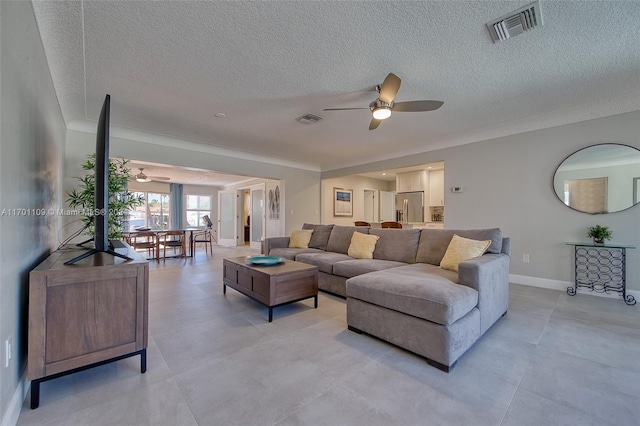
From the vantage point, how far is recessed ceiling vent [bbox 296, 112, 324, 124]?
378 centimetres

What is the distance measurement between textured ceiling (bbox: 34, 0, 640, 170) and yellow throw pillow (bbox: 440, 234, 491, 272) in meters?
1.72

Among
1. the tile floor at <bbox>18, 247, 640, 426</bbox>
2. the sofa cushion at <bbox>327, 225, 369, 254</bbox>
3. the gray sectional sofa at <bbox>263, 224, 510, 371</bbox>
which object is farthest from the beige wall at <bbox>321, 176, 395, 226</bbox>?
the tile floor at <bbox>18, 247, 640, 426</bbox>

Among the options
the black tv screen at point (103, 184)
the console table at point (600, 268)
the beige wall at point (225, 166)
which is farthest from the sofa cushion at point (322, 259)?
the console table at point (600, 268)

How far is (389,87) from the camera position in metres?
2.43

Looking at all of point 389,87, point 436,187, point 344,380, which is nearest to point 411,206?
point 436,187

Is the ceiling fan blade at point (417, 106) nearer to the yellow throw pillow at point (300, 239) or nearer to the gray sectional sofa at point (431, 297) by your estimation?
the gray sectional sofa at point (431, 297)

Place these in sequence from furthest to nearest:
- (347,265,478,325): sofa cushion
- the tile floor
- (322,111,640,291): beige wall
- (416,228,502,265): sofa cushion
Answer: (322,111,640,291): beige wall → (416,228,502,265): sofa cushion → (347,265,478,325): sofa cushion → the tile floor

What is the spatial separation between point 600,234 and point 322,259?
3.57 m

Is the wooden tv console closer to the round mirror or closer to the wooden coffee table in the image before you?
the wooden coffee table

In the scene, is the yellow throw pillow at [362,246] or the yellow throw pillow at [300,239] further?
the yellow throw pillow at [300,239]

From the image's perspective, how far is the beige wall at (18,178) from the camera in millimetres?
1275

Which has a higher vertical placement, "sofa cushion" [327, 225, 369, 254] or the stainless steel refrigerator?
the stainless steel refrigerator

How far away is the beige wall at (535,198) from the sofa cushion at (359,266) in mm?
2185

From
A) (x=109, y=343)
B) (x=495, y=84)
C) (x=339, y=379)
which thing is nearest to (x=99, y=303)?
(x=109, y=343)
